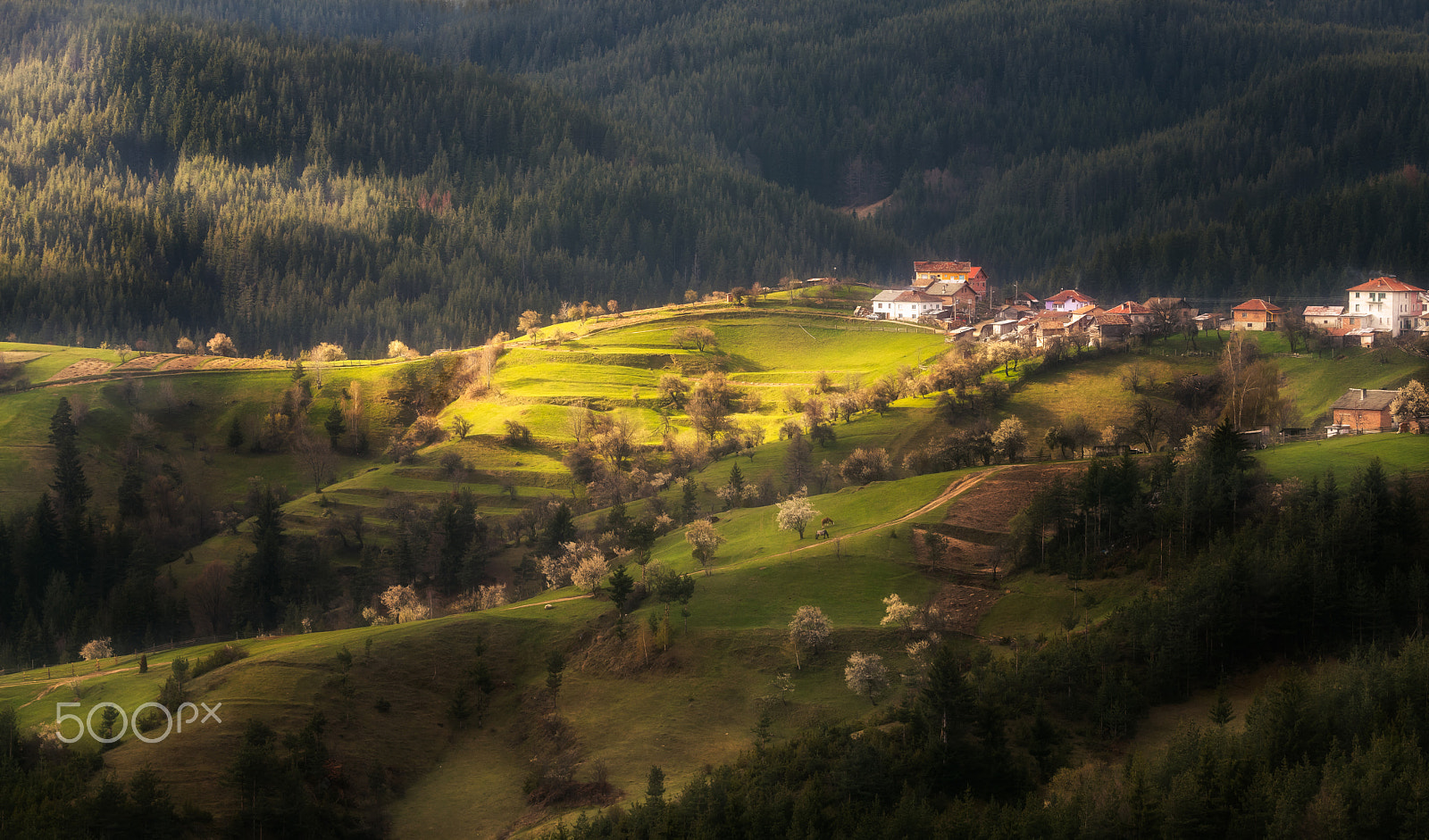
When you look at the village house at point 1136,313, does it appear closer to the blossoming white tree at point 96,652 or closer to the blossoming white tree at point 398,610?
the blossoming white tree at point 398,610

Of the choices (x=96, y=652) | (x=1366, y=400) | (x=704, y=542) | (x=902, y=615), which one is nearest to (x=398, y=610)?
(x=96, y=652)

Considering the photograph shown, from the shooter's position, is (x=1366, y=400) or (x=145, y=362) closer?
(x=1366, y=400)

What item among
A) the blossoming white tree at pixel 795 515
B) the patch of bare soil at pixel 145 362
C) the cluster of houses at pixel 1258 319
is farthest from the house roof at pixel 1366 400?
the patch of bare soil at pixel 145 362

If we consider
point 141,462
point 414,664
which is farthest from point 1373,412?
point 141,462

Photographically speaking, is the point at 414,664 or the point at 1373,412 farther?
the point at 1373,412

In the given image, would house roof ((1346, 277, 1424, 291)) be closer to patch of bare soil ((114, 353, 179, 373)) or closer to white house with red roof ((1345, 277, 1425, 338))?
white house with red roof ((1345, 277, 1425, 338))

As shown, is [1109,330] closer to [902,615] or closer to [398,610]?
[902,615]

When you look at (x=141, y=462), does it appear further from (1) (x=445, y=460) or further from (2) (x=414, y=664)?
(2) (x=414, y=664)
